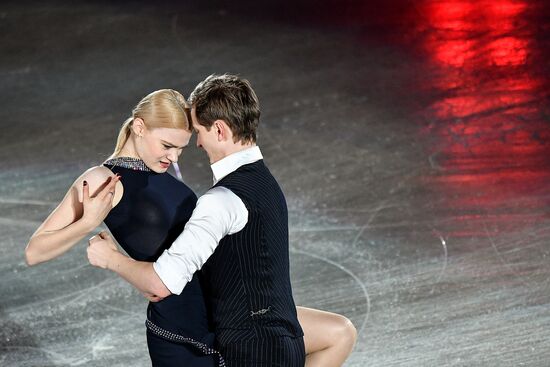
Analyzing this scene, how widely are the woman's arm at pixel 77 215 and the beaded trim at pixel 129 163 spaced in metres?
0.07

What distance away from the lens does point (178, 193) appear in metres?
3.78

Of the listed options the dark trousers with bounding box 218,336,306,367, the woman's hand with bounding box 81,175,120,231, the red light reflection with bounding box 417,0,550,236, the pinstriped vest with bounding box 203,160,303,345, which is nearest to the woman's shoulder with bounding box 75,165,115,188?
the woman's hand with bounding box 81,175,120,231

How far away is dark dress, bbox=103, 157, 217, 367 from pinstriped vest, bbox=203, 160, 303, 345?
244mm

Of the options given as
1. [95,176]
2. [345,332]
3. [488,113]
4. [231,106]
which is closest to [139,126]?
[95,176]

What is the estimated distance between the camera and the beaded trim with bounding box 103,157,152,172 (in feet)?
12.3

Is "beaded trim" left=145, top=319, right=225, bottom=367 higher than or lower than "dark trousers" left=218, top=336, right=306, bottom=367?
lower

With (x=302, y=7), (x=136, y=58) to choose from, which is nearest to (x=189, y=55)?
(x=136, y=58)

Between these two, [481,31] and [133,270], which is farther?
[481,31]

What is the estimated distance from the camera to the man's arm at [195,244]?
3.20 meters

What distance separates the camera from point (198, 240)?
3197 millimetres

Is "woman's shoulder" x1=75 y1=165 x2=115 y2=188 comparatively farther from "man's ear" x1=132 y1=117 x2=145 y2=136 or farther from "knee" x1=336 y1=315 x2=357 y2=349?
"knee" x1=336 y1=315 x2=357 y2=349

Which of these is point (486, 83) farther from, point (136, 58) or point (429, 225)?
point (136, 58)

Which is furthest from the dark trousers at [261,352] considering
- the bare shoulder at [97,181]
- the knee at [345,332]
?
the bare shoulder at [97,181]

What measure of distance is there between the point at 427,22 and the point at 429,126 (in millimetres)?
2394
